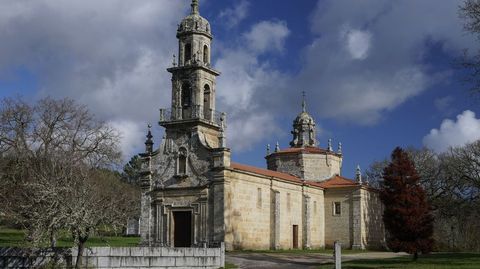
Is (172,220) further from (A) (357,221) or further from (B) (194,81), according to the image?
(A) (357,221)

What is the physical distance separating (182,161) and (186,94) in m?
4.80

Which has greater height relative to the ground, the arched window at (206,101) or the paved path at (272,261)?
the arched window at (206,101)

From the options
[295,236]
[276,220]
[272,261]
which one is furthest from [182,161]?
[272,261]

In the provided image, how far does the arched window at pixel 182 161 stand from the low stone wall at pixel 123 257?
40.9 ft

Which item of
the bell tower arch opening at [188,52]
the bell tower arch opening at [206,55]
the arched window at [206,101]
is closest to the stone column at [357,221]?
the arched window at [206,101]

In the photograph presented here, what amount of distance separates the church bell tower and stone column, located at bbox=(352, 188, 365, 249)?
569 inches

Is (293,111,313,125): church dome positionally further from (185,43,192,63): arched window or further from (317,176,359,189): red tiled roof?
(185,43,192,63): arched window

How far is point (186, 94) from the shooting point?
44.9m

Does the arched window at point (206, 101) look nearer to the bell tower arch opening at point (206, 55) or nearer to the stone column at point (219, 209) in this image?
the bell tower arch opening at point (206, 55)

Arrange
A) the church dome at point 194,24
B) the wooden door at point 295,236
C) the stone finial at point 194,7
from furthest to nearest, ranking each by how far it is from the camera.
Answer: the wooden door at point 295,236
the stone finial at point 194,7
the church dome at point 194,24

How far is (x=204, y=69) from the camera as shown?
4400 cm

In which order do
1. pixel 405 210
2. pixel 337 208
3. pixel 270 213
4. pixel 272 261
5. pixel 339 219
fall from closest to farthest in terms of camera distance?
pixel 405 210, pixel 272 261, pixel 270 213, pixel 339 219, pixel 337 208

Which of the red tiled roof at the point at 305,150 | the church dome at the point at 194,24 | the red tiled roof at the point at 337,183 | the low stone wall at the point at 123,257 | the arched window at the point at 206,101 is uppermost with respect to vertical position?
the church dome at the point at 194,24

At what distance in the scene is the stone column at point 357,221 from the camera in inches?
2055
